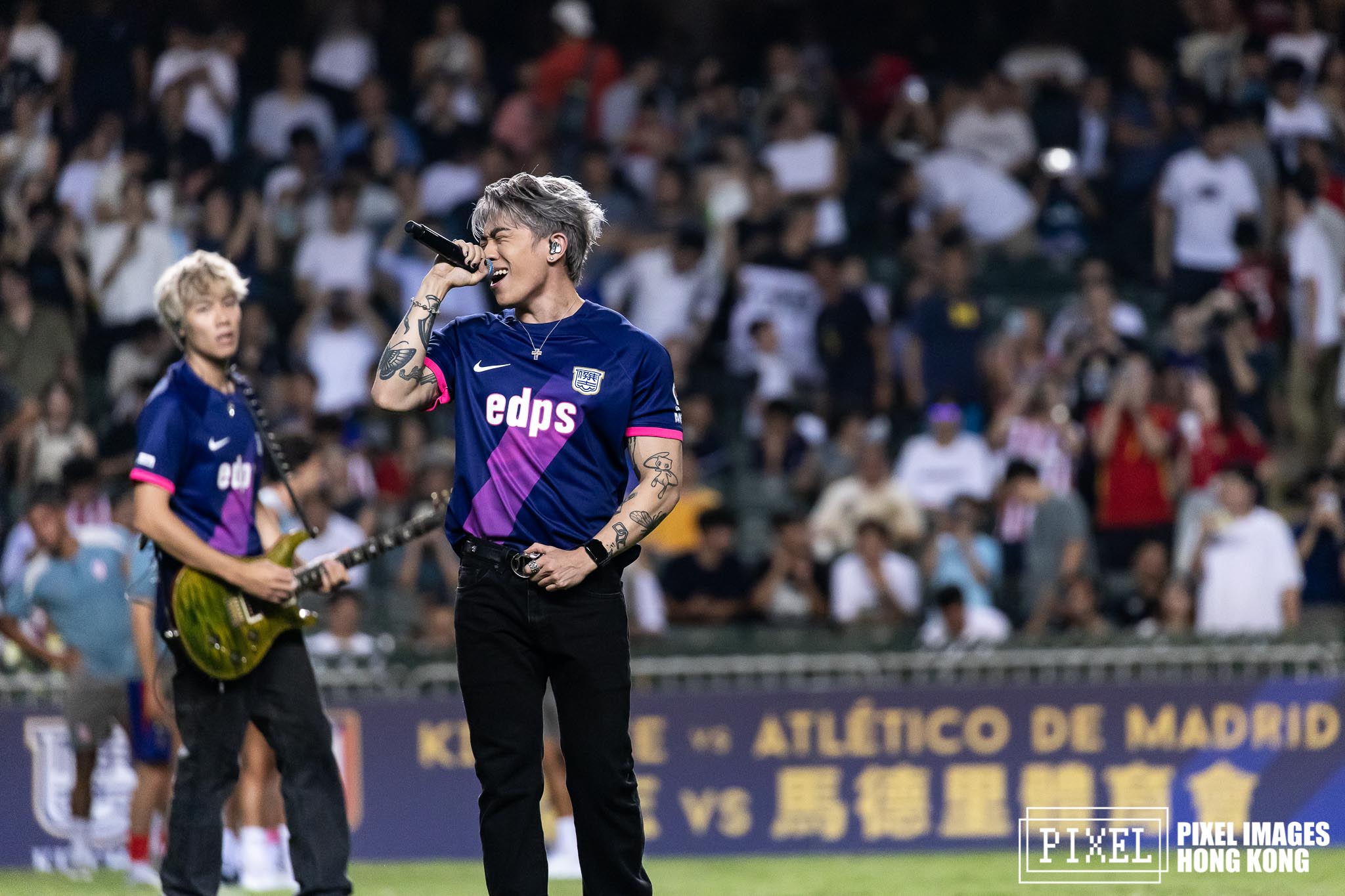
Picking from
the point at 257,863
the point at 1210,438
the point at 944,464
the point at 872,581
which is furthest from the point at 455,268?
the point at 1210,438

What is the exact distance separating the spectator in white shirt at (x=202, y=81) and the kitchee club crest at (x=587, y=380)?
36.5 feet

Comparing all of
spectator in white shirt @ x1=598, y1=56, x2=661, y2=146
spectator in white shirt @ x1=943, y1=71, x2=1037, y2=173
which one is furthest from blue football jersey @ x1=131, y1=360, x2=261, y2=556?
spectator in white shirt @ x1=943, y1=71, x2=1037, y2=173

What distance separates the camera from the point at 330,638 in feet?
39.2

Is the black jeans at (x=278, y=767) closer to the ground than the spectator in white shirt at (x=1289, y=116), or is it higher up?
closer to the ground

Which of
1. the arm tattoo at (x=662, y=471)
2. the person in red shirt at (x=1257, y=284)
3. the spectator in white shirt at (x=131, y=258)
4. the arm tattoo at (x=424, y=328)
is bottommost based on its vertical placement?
the arm tattoo at (x=662, y=471)

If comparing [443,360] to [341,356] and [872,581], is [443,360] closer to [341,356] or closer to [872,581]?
[872,581]

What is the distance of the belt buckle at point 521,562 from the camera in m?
6.00

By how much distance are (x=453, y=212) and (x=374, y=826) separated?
648 centimetres

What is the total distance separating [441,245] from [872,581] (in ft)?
24.1

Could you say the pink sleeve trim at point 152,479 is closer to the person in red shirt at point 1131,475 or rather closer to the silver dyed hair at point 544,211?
the silver dyed hair at point 544,211

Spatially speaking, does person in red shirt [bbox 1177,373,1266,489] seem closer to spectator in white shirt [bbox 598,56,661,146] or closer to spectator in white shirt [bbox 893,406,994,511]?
spectator in white shirt [bbox 893,406,994,511]

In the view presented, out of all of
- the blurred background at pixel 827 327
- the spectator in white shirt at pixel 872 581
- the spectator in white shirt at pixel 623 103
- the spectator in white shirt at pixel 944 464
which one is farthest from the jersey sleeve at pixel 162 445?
the spectator in white shirt at pixel 623 103

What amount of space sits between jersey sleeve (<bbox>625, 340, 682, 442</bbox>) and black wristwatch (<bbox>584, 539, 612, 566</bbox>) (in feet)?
1.30

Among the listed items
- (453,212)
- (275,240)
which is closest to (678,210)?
(453,212)
